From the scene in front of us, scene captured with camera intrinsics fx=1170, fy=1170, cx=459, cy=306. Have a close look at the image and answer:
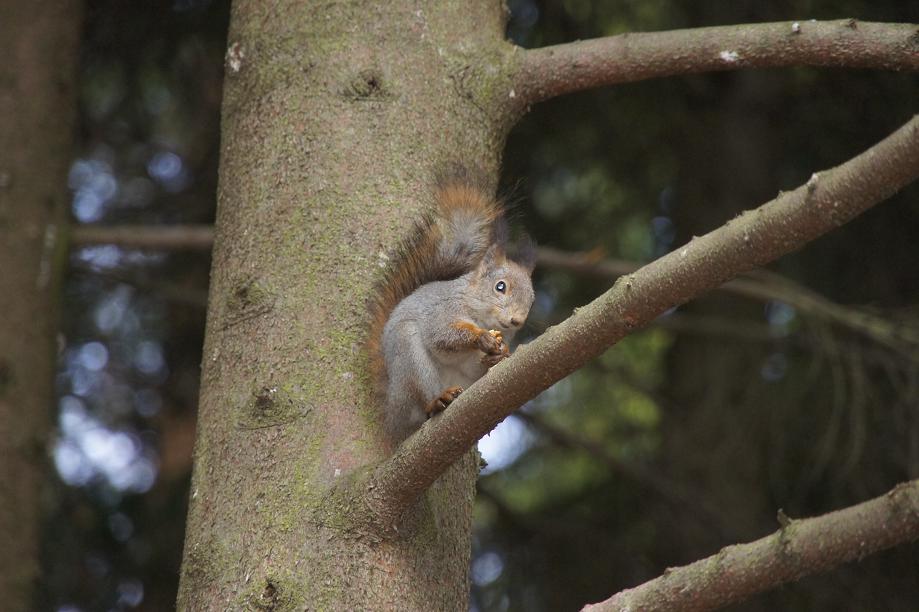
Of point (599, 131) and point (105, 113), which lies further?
point (105, 113)

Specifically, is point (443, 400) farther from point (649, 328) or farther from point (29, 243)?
point (649, 328)

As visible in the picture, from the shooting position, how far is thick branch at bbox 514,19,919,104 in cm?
183

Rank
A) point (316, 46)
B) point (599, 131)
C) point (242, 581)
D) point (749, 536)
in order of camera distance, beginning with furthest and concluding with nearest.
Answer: point (599, 131) < point (749, 536) < point (316, 46) < point (242, 581)

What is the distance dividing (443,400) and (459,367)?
0.22 metres

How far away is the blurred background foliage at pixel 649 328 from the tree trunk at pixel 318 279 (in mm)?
1049

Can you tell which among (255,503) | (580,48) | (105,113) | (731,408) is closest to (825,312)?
(580,48)

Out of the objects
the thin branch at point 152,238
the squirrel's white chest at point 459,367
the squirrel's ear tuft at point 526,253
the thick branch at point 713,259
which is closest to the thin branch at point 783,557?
the thick branch at point 713,259

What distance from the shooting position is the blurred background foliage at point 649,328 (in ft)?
11.0

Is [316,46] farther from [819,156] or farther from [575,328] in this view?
[819,156]

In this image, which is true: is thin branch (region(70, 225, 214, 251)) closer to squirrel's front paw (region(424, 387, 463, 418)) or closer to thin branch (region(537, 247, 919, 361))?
thin branch (region(537, 247, 919, 361))

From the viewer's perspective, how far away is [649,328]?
156 inches

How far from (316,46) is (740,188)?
8.43 ft

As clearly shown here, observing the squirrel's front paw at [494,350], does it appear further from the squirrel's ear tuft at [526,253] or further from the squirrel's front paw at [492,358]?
the squirrel's ear tuft at [526,253]

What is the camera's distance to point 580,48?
82.0 inches
